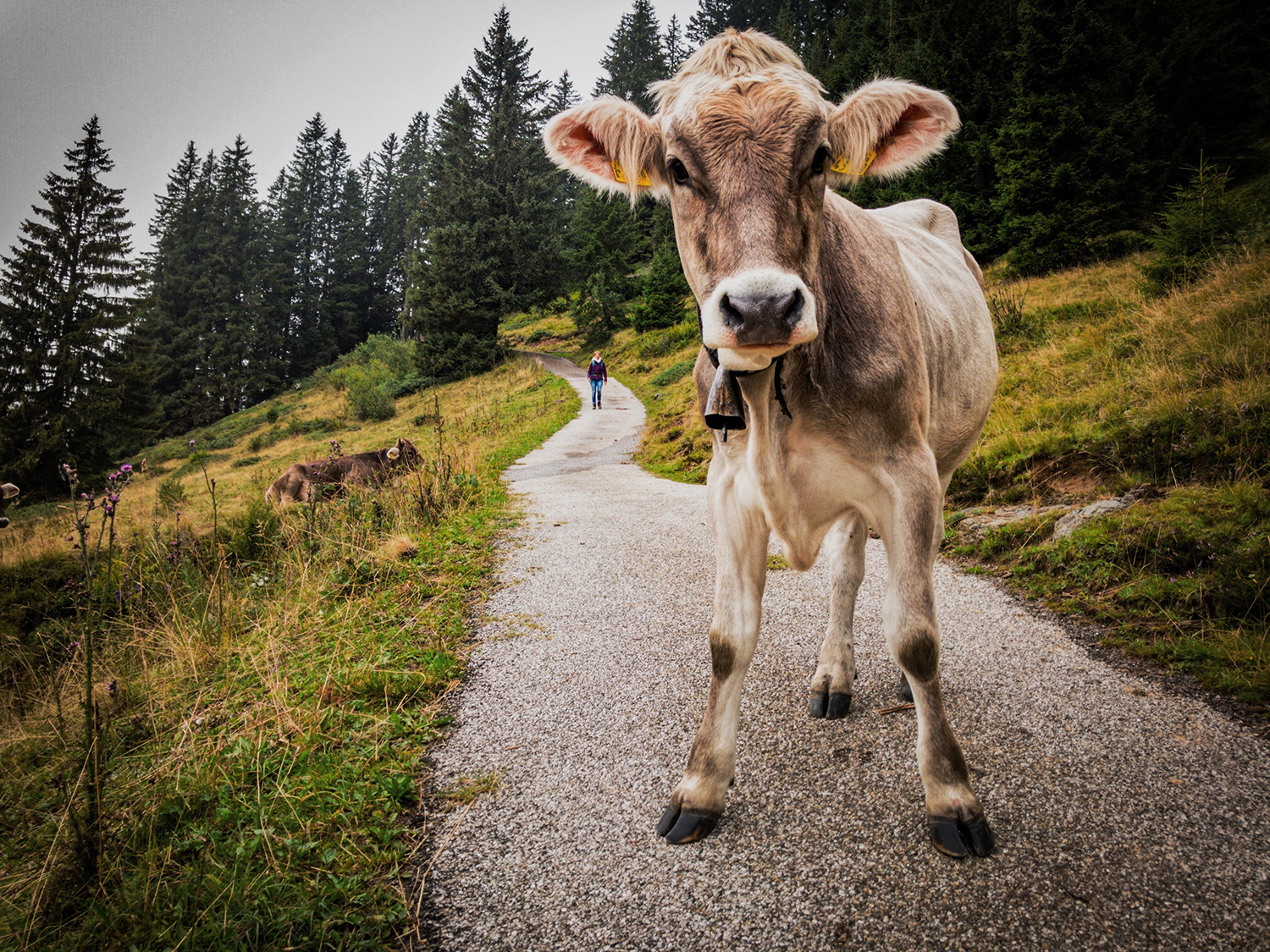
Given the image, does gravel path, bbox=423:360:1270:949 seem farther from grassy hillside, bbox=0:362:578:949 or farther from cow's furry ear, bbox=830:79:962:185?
cow's furry ear, bbox=830:79:962:185

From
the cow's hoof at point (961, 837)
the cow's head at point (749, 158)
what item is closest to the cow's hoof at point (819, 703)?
the cow's hoof at point (961, 837)

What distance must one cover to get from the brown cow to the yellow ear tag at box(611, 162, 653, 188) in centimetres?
1

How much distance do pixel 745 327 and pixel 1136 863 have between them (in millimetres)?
2080

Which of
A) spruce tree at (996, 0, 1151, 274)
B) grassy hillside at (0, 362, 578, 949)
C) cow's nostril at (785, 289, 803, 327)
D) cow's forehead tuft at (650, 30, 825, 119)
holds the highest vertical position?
spruce tree at (996, 0, 1151, 274)

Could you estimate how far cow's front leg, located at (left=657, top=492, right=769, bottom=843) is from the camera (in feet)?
7.37

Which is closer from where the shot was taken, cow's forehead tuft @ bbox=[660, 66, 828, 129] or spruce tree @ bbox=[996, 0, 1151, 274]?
cow's forehead tuft @ bbox=[660, 66, 828, 129]

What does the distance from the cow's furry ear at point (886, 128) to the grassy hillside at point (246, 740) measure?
2926mm

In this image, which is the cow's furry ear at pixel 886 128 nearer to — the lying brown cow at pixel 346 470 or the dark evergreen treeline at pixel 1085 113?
the lying brown cow at pixel 346 470

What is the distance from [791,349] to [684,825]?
175 cm

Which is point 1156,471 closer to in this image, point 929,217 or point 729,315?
point 929,217

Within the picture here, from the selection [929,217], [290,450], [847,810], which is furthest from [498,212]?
[847,810]

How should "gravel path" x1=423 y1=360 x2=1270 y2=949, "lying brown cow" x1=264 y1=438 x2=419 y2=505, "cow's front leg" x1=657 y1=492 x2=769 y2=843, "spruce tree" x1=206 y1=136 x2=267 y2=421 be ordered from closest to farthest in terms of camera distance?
"gravel path" x1=423 y1=360 x2=1270 y2=949, "cow's front leg" x1=657 y1=492 x2=769 y2=843, "lying brown cow" x1=264 y1=438 x2=419 y2=505, "spruce tree" x1=206 y1=136 x2=267 y2=421

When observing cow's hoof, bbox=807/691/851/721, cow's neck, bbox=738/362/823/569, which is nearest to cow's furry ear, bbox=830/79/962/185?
cow's neck, bbox=738/362/823/569

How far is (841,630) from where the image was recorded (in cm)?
309
